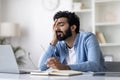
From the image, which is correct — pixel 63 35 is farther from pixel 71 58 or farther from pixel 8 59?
pixel 8 59

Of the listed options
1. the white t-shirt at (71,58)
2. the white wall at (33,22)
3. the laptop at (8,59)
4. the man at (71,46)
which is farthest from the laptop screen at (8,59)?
the white wall at (33,22)

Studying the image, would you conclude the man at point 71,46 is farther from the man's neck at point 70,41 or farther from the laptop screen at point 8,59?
the laptop screen at point 8,59

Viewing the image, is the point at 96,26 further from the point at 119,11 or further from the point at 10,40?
the point at 10,40

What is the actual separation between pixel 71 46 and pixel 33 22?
247cm

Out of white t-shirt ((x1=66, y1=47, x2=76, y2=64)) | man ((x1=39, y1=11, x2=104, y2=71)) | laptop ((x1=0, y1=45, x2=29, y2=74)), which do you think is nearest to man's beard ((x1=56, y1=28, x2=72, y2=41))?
man ((x1=39, y1=11, x2=104, y2=71))

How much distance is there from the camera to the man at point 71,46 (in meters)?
2.21

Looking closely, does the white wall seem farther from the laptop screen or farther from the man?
the laptop screen

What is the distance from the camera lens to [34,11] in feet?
16.0

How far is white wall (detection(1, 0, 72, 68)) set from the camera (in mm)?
4781

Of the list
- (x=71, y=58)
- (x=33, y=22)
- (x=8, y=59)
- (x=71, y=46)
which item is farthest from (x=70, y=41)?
(x=33, y=22)

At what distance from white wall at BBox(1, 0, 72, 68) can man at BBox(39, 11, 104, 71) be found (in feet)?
7.15

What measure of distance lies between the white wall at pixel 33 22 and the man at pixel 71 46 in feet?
7.15

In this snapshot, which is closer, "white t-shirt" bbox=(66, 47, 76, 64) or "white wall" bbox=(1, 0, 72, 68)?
"white t-shirt" bbox=(66, 47, 76, 64)

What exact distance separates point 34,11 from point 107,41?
1434 millimetres
